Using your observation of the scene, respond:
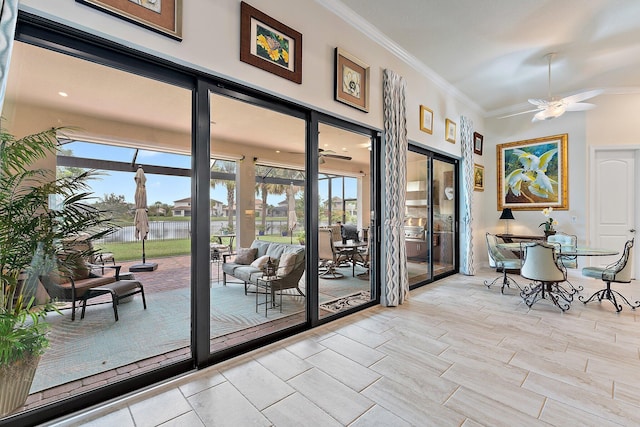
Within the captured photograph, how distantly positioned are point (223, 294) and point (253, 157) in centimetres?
183

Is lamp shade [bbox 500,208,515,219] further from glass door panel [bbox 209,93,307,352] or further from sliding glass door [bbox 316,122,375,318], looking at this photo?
glass door panel [bbox 209,93,307,352]

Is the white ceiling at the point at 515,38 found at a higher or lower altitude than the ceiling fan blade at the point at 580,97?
higher

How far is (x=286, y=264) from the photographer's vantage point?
3586 millimetres

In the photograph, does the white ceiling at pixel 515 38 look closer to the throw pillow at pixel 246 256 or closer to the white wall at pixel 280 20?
the white wall at pixel 280 20

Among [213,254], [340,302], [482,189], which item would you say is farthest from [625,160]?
[213,254]

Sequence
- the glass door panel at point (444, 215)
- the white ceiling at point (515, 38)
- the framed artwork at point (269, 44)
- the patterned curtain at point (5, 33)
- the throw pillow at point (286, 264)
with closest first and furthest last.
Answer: the patterned curtain at point (5, 33) < the framed artwork at point (269, 44) < the white ceiling at point (515, 38) < the throw pillow at point (286, 264) < the glass door panel at point (444, 215)

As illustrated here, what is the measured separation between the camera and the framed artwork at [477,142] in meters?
6.41

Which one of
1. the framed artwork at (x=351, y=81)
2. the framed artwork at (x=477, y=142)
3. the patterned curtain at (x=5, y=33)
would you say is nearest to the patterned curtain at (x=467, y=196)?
the framed artwork at (x=477, y=142)

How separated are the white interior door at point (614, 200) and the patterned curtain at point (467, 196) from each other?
7.43 feet

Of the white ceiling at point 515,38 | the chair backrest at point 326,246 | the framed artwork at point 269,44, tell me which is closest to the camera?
the framed artwork at point 269,44

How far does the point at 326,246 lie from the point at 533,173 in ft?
16.5

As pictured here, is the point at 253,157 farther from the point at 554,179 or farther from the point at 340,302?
the point at 554,179

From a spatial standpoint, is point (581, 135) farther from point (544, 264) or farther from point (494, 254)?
point (544, 264)

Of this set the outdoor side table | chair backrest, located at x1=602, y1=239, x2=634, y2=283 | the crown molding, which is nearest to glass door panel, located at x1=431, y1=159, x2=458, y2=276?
the crown molding
